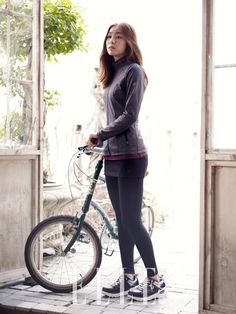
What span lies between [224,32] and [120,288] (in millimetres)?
1580

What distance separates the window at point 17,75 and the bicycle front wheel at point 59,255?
0.59 metres

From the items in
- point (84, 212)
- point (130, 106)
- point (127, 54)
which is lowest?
point (84, 212)

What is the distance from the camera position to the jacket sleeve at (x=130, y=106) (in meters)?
2.87

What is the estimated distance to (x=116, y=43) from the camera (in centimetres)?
300

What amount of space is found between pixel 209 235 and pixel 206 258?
0.13 m

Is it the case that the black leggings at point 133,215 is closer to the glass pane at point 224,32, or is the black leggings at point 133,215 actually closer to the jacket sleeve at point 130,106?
the jacket sleeve at point 130,106

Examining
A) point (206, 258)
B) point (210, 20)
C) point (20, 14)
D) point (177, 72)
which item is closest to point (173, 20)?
point (177, 72)

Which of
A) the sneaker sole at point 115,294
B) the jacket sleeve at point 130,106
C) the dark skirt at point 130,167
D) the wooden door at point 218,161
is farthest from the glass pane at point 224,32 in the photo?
the sneaker sole at point 115,294

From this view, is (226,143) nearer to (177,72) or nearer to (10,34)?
(10,34)

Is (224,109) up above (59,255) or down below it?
above

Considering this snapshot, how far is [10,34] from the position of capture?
3285mm

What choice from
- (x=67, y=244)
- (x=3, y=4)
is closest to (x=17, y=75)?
(x=3, y=4)

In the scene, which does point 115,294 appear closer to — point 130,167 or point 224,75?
point 130,167

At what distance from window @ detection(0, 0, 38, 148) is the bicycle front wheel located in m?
0.59
